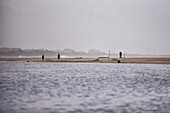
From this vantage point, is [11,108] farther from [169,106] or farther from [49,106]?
[169,106]

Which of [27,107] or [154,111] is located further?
[27,107]

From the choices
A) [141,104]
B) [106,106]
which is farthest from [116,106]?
[141,104]

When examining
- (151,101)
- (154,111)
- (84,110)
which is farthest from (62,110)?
(151,101)

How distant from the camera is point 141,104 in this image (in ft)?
68.6

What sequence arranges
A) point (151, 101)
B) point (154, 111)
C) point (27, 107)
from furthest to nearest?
point (151, 101) → point (27, 107) → point (154, 111)

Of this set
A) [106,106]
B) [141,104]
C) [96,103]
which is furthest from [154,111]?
[96,103]

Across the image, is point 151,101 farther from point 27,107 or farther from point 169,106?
point 27,107

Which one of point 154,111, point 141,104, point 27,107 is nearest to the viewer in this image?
point 154,111

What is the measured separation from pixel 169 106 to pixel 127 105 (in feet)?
12.1

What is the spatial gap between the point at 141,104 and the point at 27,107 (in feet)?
33.2

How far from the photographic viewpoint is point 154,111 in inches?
722

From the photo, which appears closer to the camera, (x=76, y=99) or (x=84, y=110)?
(x=84, y=110)

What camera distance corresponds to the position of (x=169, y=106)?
20.3 metres

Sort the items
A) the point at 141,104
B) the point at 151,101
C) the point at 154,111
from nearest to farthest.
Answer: the point at 154,111 → the point at 141,104 → the point at 151,101
